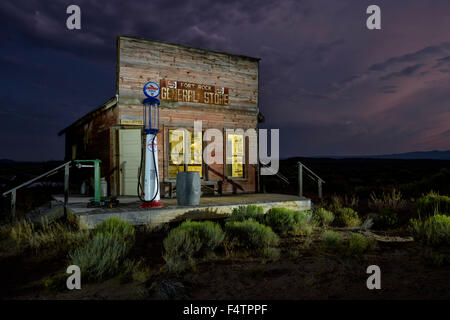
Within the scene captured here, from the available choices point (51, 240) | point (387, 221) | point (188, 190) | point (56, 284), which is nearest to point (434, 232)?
point (387, 221)

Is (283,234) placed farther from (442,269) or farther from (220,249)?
(442,269)

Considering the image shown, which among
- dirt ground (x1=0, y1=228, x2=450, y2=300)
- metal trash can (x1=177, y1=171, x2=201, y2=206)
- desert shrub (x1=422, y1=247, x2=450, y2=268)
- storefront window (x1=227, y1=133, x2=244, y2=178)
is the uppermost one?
storefront window (x1=227, y1=133, x2=244, y2=178)

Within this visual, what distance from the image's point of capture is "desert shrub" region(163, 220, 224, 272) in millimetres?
4796

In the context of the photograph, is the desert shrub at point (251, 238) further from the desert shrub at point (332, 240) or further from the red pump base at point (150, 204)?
the red pump base at point (150, 204)

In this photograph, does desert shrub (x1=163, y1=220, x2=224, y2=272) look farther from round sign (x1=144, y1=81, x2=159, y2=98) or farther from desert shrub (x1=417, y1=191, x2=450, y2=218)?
desert shrub (x1=417, y1=191, x2=450, y2=218)

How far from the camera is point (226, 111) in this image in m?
11.6

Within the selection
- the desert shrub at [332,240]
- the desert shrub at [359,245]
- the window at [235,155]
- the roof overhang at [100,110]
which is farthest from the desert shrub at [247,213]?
the roof overhang at [100,110]

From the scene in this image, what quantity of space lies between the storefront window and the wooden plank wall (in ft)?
1.10

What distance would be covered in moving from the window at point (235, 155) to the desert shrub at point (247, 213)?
379 centimetres

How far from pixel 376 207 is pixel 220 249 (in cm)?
802

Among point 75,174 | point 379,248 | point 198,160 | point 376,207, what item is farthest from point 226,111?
point 75,174

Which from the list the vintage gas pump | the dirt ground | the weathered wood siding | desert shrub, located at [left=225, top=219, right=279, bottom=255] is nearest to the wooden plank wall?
the weathered wood siding

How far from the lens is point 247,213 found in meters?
7.74
